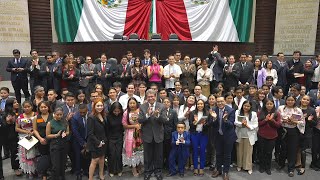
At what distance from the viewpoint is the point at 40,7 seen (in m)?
12.7

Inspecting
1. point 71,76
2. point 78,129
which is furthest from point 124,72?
point 78,129


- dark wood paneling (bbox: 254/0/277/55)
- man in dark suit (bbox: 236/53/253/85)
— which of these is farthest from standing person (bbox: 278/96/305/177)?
dark wood paneling (bbox: 254/0/277/55)

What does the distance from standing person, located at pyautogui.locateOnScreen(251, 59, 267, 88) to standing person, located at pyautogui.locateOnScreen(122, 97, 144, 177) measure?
3.85m

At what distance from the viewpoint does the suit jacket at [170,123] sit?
490cm

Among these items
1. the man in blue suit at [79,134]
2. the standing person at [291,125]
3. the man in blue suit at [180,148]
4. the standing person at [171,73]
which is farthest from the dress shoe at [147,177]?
the standing person at [171,73]

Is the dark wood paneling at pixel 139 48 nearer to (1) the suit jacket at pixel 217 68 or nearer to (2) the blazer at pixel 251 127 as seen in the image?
(1) the suit jacket at pixel 217 68

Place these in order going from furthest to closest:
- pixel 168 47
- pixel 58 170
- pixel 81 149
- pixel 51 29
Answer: pixel 51 29
pixel 168 47
pixel 81 149
pixel 58 170

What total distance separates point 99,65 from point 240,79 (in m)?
3.68

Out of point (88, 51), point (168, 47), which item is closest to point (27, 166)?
point (88, 51)

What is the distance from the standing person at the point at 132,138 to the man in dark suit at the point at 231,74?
10.9ft

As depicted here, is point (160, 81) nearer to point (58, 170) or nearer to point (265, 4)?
point (58, 170)

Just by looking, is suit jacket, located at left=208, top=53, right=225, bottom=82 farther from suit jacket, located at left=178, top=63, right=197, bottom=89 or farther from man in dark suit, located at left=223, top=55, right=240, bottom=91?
suit jacket, located at left=178, top=63, right=197, bottom=89

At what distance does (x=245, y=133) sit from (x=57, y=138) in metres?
A: 3.16

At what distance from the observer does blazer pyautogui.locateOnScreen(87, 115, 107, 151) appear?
4371 mm
